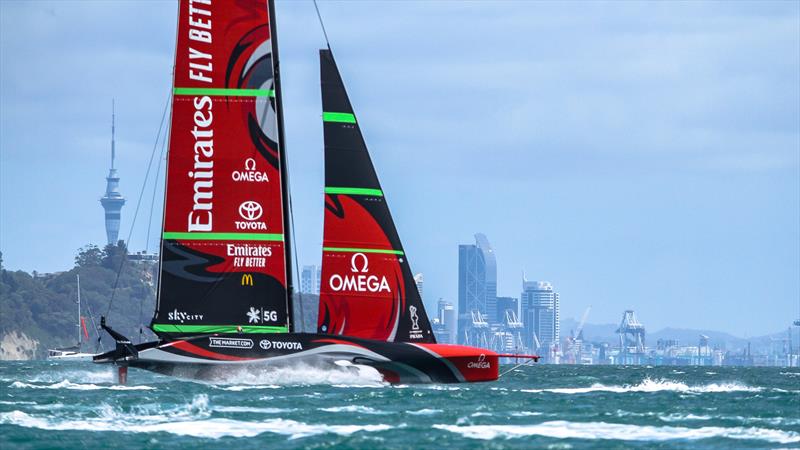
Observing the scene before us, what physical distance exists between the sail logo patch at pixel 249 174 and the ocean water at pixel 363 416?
5.57 metres

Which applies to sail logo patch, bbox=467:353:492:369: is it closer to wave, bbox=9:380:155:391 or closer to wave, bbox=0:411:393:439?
wave, bbox=9:380:155:391

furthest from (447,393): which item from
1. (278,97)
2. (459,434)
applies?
(459,434)

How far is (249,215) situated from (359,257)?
135 inches

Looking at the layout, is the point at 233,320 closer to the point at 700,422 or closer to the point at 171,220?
the point at 171,220

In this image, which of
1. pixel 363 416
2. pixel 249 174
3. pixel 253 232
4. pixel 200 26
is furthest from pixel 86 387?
pixel 363 416

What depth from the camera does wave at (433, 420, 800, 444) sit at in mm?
35000

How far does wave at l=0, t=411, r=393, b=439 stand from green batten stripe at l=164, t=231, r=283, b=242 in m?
10.4

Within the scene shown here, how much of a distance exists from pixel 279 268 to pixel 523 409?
8.98 meters

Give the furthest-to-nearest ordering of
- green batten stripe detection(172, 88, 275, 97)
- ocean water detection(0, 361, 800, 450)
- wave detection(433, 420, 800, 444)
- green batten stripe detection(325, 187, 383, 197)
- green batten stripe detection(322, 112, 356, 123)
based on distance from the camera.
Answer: green batten stripe detection(322, 112, 356, 123), green batten stripe detection(325, 187, 383, 197), green batten stripe detection(172, 88, 275, 97), wave detection(433, 420, 800, 444), ocean water detection(0, 361, 800, 450)

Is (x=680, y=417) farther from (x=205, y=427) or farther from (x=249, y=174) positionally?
(x=249, y=174)

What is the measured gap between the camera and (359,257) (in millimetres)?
48781

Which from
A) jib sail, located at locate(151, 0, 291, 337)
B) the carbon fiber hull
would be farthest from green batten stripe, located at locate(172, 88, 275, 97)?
the carbon fiber hull

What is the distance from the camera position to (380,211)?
162ft

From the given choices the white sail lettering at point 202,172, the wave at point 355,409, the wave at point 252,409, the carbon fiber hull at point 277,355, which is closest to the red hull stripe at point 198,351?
the carbon fiber hull at point 277,355
